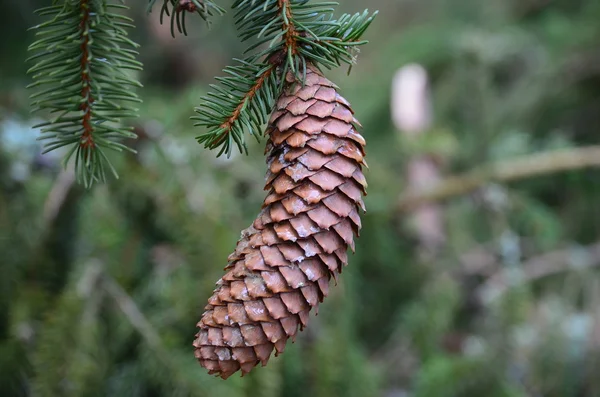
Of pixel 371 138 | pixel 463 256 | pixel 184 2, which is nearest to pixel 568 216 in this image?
pixel 463 256

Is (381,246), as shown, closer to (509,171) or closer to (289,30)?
(509,171)

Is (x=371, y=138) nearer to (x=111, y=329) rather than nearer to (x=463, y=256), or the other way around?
(x=463, y=256)

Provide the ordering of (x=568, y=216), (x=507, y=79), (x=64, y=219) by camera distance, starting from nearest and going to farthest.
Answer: (x=64, y=219) < (x=568, y=216) < (x=507, y=79)

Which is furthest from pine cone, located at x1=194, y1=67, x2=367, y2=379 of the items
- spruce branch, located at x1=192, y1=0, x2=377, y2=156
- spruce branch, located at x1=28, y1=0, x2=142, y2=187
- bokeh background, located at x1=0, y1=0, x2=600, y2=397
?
bokeh background, located at x1=0, y1=0, x2=600, y2=397

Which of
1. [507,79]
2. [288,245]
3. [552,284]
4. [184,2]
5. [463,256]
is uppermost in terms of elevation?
[507,79]

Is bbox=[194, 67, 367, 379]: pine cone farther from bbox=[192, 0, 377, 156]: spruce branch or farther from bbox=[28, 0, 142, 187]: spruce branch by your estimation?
bbox=[28, 0, 142, 187]: spruce branch

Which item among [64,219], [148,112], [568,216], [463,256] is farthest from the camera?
[568,216]

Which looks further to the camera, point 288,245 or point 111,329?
point 111,329
